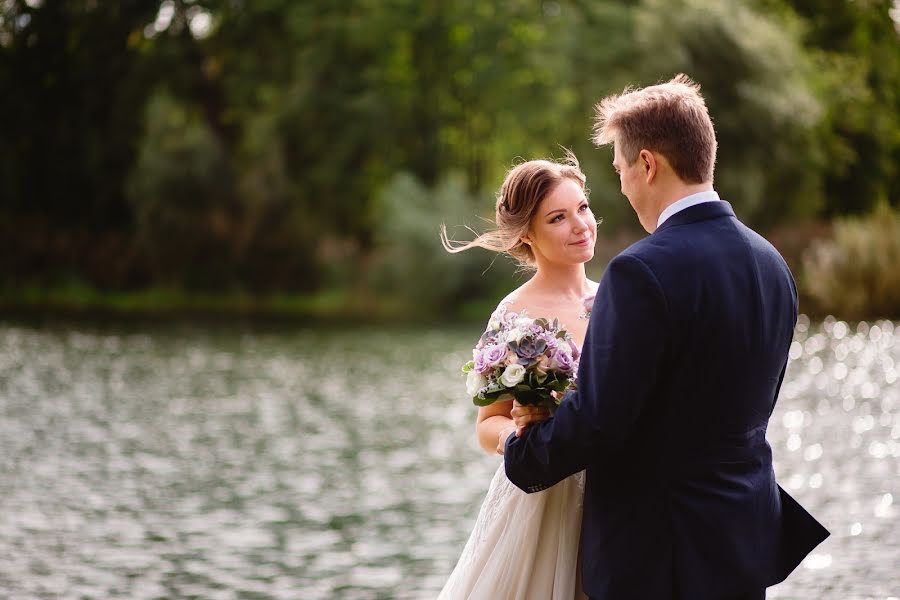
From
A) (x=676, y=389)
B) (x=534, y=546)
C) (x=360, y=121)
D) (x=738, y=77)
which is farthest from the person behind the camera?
(x=360, y=121)

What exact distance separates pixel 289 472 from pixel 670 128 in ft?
32.4

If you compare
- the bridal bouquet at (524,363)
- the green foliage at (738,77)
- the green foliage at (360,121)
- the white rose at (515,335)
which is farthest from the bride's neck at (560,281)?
the green foliage at (738,77)

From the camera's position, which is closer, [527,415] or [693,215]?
[693,215]

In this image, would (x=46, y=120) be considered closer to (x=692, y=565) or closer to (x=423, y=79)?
(x=423, y=79)

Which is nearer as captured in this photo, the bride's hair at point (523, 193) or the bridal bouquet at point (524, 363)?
the bridal bouquet at point (524, 363)

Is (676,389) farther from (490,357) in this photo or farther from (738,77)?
(738,77)

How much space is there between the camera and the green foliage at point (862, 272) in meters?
29.3

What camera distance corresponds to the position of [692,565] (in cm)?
311

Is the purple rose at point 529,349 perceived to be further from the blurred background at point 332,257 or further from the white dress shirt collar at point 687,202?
the blurred background at point 332,257

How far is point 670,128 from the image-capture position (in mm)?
3041

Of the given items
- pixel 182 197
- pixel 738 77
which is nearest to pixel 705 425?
pixel 738 77

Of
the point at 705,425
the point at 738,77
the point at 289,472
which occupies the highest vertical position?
the point at 738,77

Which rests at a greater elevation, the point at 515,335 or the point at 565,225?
the point at 565,225

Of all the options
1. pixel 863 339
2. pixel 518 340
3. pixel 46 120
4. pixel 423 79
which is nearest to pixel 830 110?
pixel 423 79
